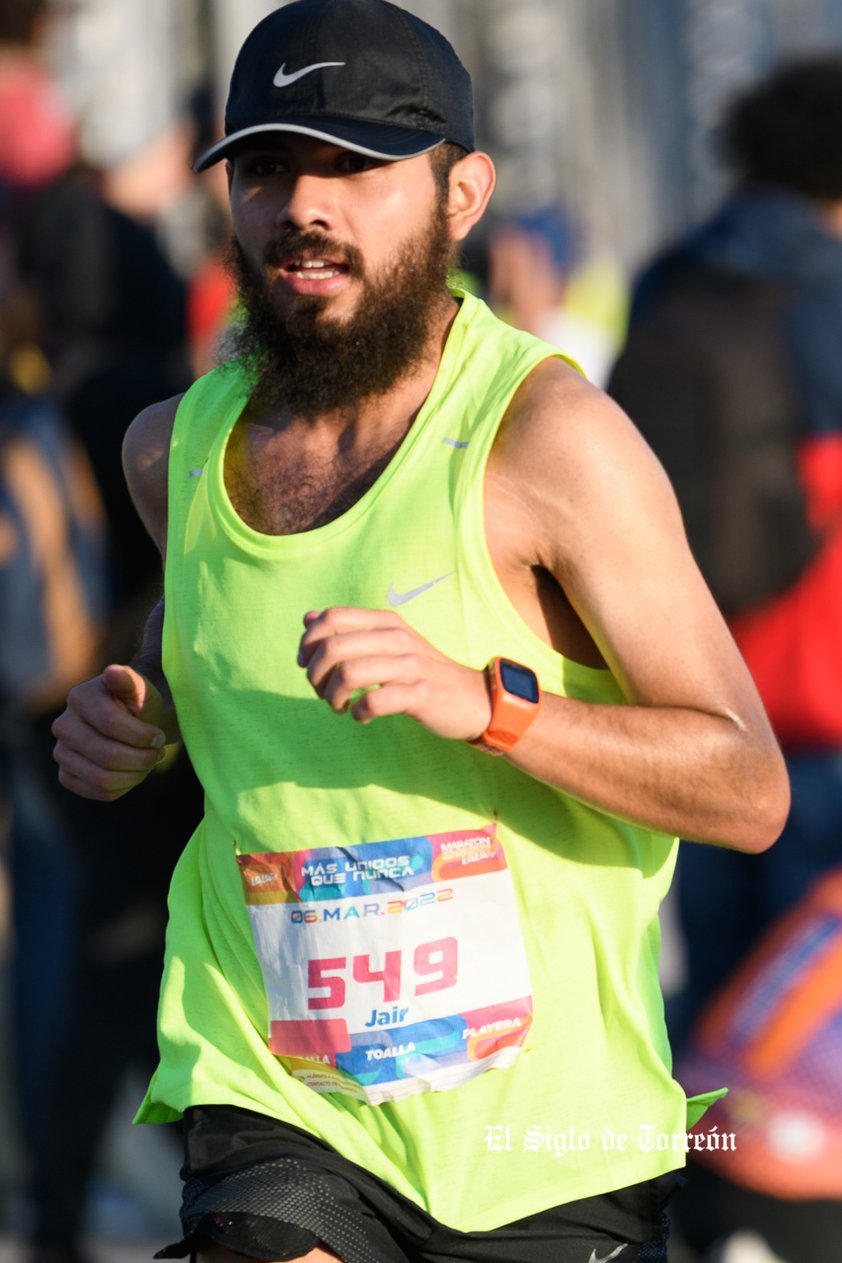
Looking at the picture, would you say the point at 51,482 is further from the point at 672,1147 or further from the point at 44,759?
the point at 672,1147

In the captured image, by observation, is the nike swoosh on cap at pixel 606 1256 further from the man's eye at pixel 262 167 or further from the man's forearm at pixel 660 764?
the man's eye at pixel 262 167

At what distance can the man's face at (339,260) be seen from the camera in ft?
10.5

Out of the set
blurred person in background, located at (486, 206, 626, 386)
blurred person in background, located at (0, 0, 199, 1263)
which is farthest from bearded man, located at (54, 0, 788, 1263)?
blurred person in background, located at (0, 0, 199, 1263)

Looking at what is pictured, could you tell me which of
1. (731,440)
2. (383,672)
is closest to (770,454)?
(731,440)

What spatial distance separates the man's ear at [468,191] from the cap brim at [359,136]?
12cm

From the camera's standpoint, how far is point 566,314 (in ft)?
35.0

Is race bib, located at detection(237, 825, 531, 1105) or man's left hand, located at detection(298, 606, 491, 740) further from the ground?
man's left hand, located at detection(298, 606, 491, 740)

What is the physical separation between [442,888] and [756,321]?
124 inches

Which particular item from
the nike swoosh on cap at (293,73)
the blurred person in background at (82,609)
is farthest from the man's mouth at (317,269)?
the blurred person in background at (82,609)

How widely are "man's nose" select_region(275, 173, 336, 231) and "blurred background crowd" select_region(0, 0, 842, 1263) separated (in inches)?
100

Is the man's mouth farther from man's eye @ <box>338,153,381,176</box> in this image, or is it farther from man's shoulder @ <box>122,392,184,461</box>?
man's shoulder @ <box>122,392,184,461</box>

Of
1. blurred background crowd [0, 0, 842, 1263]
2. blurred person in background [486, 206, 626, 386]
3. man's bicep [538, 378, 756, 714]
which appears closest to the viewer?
man's bicep [538, 378, 756, 714]

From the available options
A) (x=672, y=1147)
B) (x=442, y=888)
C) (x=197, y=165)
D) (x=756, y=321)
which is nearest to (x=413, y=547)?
(x=442, y=888)

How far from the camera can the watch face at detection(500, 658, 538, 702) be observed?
2.93 m
